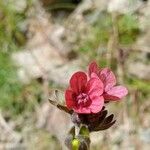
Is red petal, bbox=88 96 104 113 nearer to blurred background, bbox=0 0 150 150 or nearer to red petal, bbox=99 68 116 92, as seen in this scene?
red petal, bbox=99 68 116 92

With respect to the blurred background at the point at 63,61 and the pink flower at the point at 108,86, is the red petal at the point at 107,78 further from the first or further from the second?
the blurred background at the point at 63,61

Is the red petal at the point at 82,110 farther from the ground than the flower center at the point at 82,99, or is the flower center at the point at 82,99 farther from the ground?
the flower center at the point at 82,99

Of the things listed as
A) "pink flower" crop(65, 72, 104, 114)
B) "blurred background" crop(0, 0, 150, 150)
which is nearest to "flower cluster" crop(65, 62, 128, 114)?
"pink flower" crop(65, 72, 104, 114)

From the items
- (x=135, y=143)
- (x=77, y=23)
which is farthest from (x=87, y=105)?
(x=77, y=23)

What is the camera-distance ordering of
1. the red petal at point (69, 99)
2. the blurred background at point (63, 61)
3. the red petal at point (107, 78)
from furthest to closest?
1. the blurred background at point (63, 61)
2. the red petal at point (107, 78)
3. the red petal at point (69, 99)

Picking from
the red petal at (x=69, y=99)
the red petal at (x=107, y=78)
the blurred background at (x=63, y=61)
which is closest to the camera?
the red petal at (x=69, y=99)

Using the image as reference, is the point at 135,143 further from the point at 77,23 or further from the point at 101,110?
the point at 101,110

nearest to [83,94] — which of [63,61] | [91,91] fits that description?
[91,91]

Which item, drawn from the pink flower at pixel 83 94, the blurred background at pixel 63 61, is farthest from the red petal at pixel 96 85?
the blurred background at pixel 63 61
